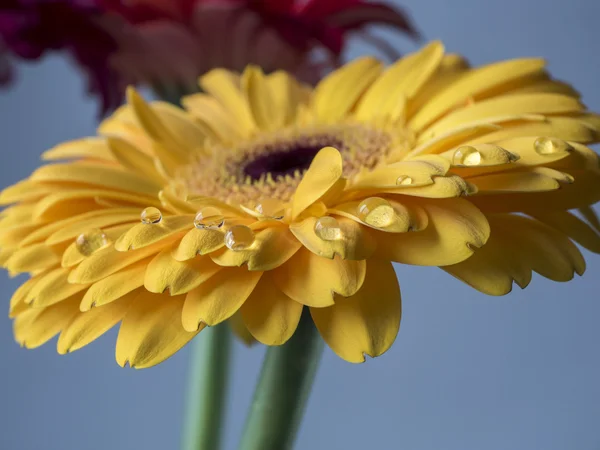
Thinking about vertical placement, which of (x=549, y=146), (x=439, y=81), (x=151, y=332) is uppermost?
(x=439, y=81)

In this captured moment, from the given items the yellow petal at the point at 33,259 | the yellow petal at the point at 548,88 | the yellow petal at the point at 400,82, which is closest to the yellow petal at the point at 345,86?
the yellow petal at the point at 400,82

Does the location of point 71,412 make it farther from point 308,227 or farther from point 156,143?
point 308,227

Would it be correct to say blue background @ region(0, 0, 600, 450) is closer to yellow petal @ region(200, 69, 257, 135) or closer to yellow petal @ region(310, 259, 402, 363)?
yellow petal @ region(310, 259, 402, 363)

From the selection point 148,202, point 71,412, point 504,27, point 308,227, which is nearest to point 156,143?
point 148,202

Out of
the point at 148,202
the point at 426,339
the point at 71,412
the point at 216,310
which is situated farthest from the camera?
the point at 71,412

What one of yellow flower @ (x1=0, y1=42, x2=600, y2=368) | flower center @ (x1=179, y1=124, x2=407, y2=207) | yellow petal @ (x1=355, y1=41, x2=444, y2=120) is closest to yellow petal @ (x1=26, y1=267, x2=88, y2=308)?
yellow flower @ (x1=0, y1=42, x2=600, y2=368)

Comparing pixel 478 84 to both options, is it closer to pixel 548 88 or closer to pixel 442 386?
pixel 548 88

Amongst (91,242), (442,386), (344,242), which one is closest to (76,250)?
(91,242)
